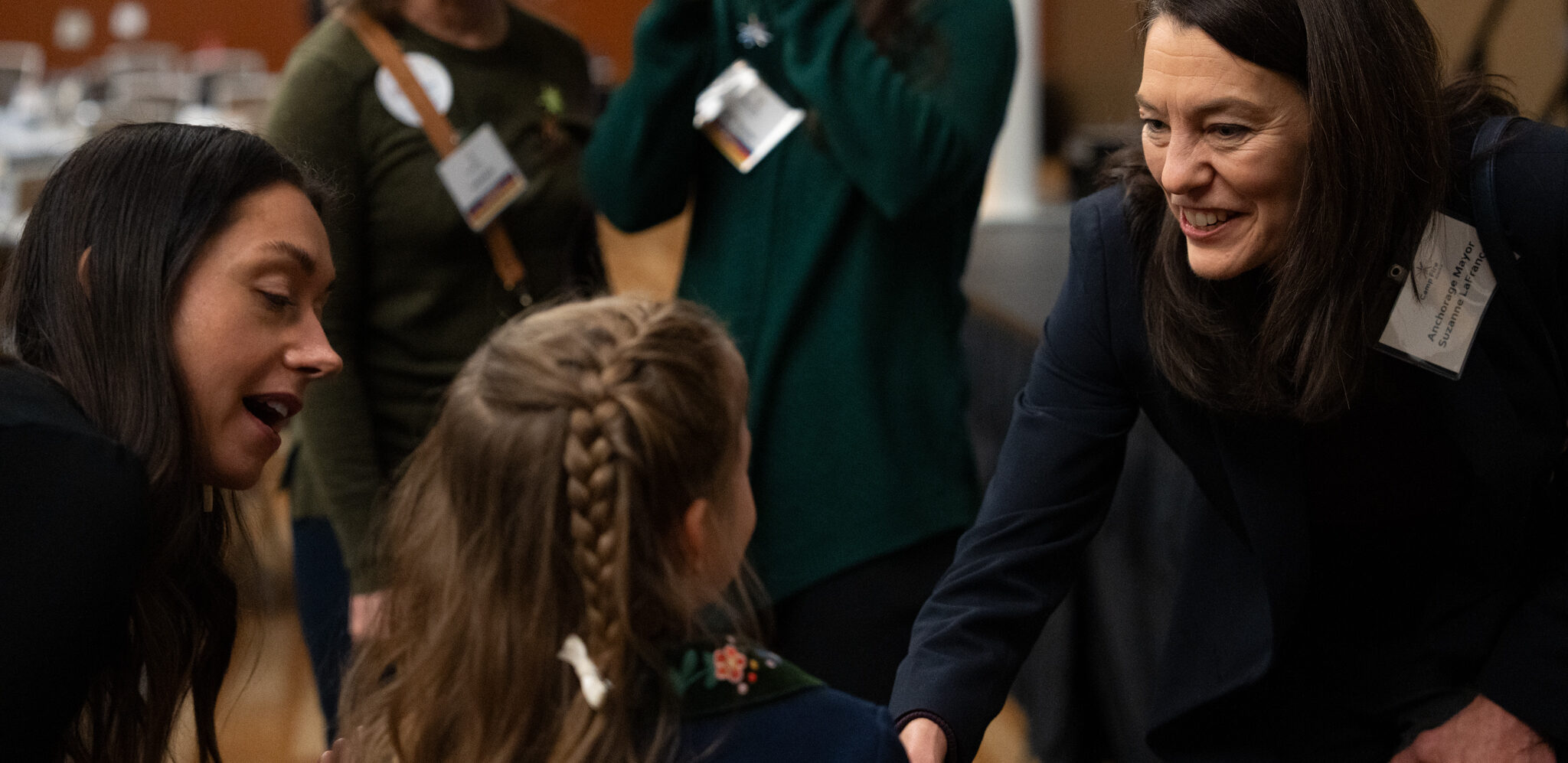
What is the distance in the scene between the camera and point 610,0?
11398mm

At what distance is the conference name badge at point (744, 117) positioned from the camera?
5.31 feet

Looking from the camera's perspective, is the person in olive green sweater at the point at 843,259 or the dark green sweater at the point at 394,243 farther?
the dark green sweater at the point at 394,243

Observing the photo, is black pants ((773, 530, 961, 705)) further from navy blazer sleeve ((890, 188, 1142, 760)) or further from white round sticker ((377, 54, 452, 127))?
white round sticker ((377, 54, 452, 127))

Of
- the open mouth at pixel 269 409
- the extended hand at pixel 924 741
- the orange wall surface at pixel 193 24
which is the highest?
the open mouth at pixel 269 409

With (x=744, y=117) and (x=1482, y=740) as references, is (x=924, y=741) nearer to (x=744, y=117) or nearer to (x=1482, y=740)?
(x=1482, y=740)

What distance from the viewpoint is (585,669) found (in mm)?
933

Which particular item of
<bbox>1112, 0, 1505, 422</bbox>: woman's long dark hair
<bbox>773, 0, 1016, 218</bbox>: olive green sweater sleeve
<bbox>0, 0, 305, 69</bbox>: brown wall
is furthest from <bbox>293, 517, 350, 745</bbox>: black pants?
<bbox>0, 0, 305, 69</bbox>: brown wall

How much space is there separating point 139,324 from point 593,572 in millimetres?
421

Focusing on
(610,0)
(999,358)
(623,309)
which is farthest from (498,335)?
(610,0)

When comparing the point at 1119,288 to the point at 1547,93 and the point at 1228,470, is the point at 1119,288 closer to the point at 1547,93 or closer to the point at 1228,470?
the point at 1228,470

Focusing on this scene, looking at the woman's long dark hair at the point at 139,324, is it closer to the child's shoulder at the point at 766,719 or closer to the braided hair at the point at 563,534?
the braided hair at the point at 563,534

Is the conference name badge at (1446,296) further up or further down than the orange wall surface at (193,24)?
further up

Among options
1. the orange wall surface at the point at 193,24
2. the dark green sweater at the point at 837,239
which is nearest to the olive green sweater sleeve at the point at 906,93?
the dark green sweater at the point at 837,239

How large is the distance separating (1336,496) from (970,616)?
34cm
